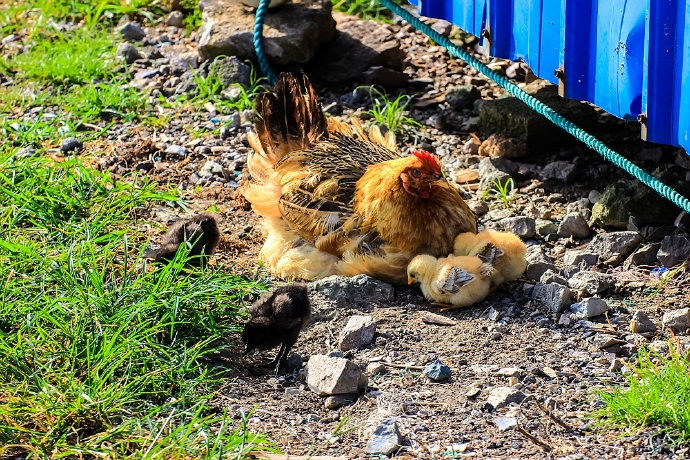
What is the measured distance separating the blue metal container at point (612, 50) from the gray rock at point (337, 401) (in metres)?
2.06

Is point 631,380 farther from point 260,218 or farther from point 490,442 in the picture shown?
point 260,218

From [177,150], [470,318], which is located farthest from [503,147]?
[177,150]

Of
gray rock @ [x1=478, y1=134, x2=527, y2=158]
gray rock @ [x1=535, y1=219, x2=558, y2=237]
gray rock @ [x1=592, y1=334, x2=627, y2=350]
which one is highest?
gray rock @ [x1=478, y1=134, x2=527, y2=158]

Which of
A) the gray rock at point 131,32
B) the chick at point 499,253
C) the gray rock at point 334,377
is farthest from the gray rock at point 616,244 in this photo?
the gray rock at point 131,32

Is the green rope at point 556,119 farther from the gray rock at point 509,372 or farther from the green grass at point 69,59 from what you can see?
the green grass at point 69,59

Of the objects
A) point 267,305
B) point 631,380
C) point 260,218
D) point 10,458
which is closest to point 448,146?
point 260,218

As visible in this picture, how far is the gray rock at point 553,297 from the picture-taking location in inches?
200

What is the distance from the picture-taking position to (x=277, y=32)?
792cm

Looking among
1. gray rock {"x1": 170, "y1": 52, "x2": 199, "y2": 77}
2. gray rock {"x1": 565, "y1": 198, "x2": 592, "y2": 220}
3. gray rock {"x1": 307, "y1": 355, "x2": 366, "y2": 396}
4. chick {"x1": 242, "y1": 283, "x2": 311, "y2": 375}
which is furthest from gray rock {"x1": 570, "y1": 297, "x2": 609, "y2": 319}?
gray rock {"x1": 170, "y1": 52, "x2": 199, "y2": 77}

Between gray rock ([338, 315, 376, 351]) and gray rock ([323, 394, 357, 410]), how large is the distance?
488mm

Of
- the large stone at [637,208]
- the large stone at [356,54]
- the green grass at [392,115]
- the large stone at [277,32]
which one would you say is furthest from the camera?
the large stone at [356,54]

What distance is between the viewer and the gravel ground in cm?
406

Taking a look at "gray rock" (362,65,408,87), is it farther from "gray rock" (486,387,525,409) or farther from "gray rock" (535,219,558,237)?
"gray rock" (486,387,525,409)

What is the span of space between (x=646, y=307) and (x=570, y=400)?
109 cm
